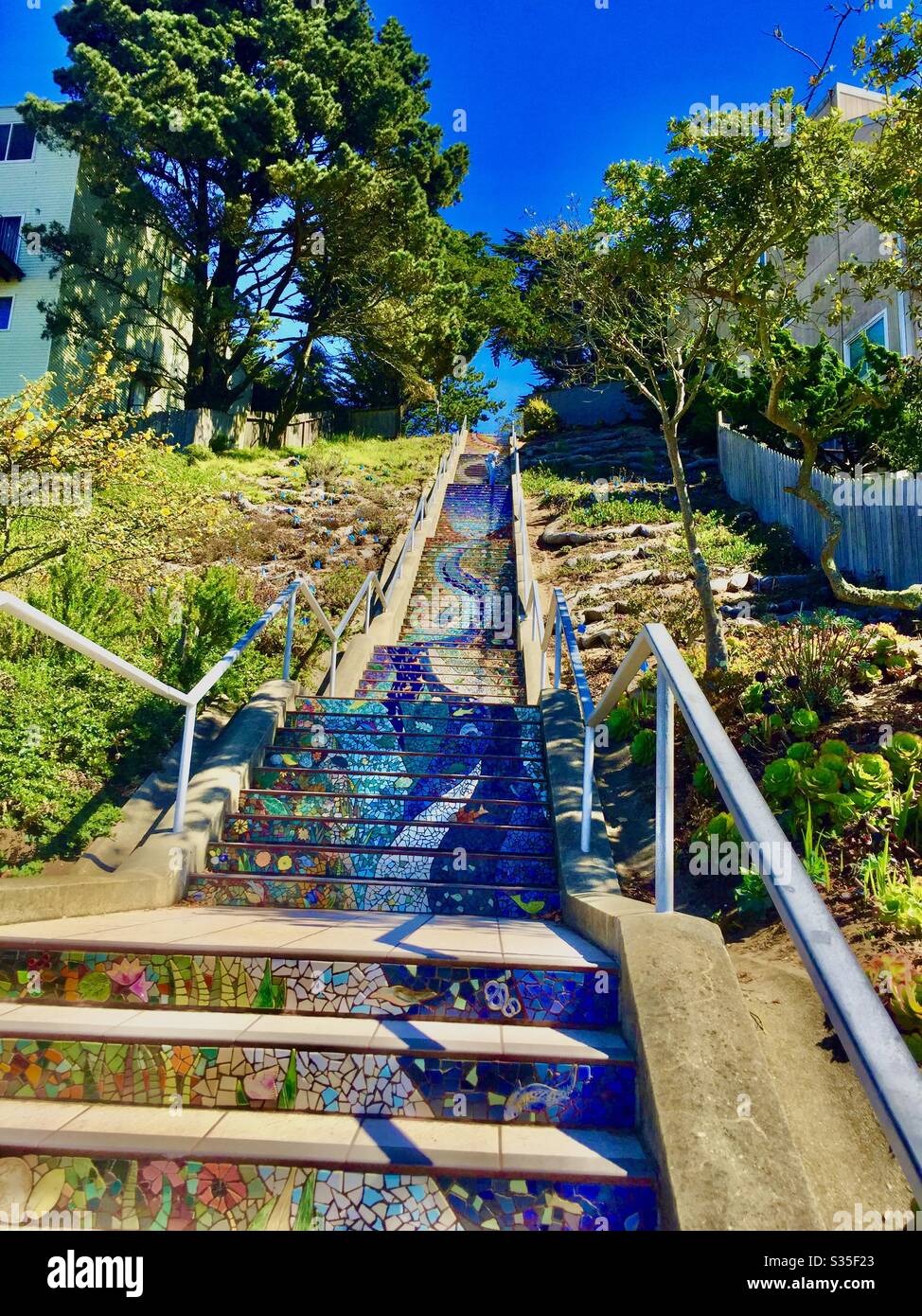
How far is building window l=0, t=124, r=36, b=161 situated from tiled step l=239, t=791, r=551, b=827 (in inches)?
946

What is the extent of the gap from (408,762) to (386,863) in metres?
1.30

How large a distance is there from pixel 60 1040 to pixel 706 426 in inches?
842

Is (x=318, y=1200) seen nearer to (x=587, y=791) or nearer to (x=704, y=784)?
(x=587, y=791)

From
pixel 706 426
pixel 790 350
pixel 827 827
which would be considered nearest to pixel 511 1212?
pixel 827 827

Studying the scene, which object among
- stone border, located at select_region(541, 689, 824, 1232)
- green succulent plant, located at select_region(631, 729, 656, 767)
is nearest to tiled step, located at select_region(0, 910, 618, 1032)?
stone border, located at select_region(541, 689, 824, 1232)

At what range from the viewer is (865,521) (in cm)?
1013

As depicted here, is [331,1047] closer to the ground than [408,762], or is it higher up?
closer to the ground

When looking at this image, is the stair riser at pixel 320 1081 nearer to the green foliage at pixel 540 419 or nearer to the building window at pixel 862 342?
the building window at pixel 862 342

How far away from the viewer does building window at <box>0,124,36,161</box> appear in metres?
22.0

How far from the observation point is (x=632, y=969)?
2.84 m

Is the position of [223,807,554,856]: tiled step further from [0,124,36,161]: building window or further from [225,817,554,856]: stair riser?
[0,124,36,161]: building window

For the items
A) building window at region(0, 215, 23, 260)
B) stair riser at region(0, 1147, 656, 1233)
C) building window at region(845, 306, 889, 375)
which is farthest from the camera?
building window at region(0, 215, 23, 260)

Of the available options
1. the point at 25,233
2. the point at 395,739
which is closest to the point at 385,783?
the point at 395,739

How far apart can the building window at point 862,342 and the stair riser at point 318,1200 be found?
1419 cm
